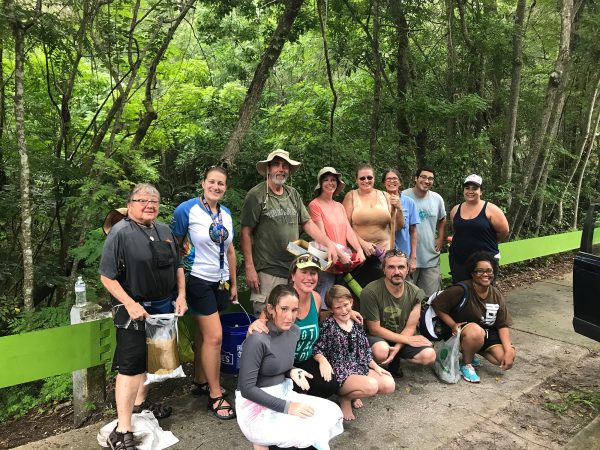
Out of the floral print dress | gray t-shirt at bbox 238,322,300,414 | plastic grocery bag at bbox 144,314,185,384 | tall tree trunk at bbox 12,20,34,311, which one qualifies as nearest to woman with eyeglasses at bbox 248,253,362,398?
the floral print dress

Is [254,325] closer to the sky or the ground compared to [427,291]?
closer to the sky

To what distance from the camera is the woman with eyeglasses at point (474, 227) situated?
4645 mm

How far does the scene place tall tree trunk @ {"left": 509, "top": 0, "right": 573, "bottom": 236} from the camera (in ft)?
24.7

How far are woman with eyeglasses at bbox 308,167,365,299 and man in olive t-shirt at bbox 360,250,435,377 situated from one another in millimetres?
304

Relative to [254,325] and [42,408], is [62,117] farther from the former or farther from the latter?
[254,325]

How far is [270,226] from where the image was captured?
3.77 meters

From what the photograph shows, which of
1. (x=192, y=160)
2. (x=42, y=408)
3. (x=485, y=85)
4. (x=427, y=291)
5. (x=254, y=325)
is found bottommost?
(x=42, y=408)

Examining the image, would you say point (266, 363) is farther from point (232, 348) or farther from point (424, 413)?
point (424, 413)

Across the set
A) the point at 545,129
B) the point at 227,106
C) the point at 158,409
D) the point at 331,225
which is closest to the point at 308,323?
the point at 331,225

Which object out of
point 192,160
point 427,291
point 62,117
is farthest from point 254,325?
point 192,160

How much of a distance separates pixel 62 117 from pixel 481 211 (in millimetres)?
5030

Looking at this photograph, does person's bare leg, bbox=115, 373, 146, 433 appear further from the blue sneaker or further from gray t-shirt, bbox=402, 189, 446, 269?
gray t-shirt, bbox=402, 189, 446, 269

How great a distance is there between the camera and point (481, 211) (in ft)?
15.4

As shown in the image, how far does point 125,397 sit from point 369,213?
2581mm
